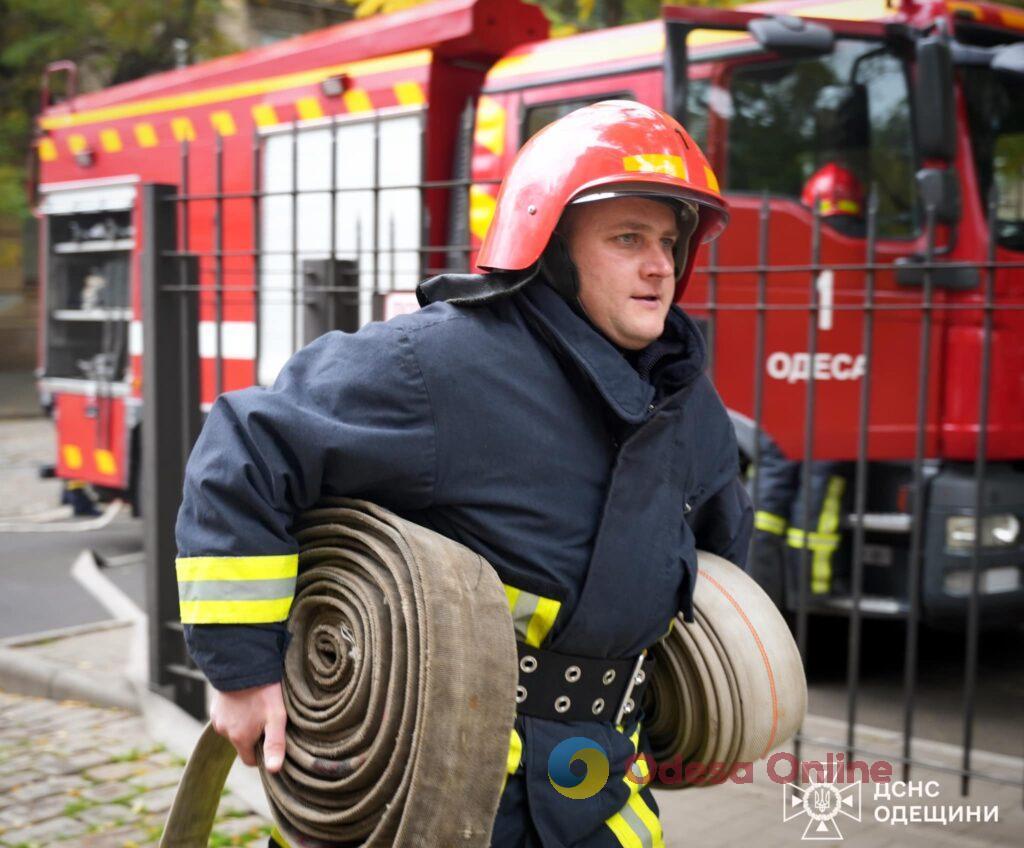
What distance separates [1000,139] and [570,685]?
4.11 metres

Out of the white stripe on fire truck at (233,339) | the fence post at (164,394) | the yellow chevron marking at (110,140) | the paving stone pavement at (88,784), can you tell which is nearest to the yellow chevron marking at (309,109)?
the white stripe on fire truck at (233,339)

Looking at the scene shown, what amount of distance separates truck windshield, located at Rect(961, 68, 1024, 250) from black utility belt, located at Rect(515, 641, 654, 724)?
12.2 ft

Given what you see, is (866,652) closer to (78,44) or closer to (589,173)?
(589,173)

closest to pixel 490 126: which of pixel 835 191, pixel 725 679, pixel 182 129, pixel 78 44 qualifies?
pixel 835 191

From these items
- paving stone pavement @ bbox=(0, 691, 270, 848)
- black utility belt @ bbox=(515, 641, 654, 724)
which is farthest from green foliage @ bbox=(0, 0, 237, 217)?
black utility belt @ bbox=(515, 641, 654, 724)

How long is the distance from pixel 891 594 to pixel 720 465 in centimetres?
306

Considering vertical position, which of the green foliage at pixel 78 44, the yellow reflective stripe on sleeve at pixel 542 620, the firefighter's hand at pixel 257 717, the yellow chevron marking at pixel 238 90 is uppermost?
the green foliage at pixel 78 44

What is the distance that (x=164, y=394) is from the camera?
14.9ft

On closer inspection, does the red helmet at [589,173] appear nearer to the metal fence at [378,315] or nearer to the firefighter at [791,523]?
the metal fence at [378,315]

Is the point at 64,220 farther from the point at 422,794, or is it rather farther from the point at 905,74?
the point at 422,794

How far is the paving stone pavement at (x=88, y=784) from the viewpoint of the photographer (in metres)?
3.75

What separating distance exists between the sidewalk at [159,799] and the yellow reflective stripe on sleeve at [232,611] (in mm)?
1895

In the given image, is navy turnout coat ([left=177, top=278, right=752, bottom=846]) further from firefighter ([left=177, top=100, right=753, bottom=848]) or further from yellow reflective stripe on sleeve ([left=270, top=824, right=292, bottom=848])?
yellow reflective stripe on sleeve ([left=270, top=824, right=292, bottom=848])

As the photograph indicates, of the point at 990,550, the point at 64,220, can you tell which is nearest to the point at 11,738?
the point at 990,550
